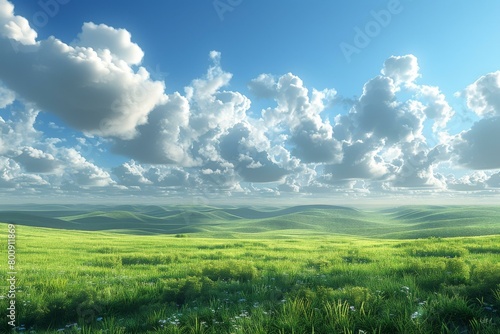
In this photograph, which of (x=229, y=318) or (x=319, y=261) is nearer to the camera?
(x=229, y=318)

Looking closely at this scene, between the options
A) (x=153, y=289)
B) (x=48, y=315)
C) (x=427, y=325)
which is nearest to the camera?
(x=427, y=325)

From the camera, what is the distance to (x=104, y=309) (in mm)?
9383

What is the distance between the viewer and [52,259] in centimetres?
2386

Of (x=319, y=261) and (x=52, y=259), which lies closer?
(x=319, y=261)

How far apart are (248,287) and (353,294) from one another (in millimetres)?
4109

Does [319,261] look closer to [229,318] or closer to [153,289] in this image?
[153,289]

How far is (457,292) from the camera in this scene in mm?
8688

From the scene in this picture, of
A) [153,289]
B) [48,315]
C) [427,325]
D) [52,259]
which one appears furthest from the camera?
[52,259]

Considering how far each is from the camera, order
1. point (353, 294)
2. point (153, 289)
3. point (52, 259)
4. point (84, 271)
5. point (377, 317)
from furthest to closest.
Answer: point (52, 259) < point (84, 271) < point (153, 289) < point (353, 294) < point (377, 317)

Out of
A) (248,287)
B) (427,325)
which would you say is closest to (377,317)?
(427,325)

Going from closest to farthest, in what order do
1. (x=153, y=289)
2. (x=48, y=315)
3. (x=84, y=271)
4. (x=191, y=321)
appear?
(x=191, y=321) → (x=48, y=315) → (x=153, y=289) → (x=84, y=271)

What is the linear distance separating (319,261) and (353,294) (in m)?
8.97

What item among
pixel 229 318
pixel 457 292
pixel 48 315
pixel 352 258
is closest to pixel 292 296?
pixel 229 318

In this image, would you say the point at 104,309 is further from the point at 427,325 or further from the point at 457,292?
the point at 457,292
